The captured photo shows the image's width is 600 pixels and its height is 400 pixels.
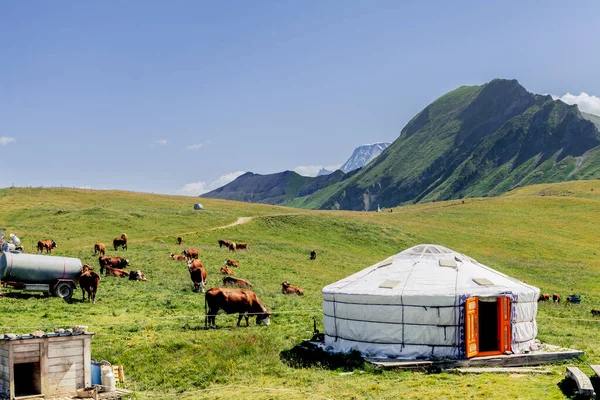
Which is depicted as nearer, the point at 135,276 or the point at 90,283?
the point at 90,283

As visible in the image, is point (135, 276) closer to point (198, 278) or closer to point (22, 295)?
point (198, 278)

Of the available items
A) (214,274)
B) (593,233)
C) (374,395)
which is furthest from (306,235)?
(374,395)

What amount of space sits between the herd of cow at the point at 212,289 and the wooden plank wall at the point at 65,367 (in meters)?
6.84

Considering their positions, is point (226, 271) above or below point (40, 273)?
below

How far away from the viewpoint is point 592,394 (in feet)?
42.3

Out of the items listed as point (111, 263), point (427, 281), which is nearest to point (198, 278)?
point (111, 263)

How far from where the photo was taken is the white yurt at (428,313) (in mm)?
17031

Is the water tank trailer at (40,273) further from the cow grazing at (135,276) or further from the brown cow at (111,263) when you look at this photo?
the brown cow at (111,263)

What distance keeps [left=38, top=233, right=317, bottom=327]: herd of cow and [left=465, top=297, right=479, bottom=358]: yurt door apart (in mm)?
7523

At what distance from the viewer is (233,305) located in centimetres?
2155

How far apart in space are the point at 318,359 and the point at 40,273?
41.6ft

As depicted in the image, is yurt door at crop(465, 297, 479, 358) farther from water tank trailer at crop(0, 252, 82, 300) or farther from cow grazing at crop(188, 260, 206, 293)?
water tank trailer at crop(0, 252, 82, 300)

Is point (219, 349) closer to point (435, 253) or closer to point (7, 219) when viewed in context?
point (435, 253)

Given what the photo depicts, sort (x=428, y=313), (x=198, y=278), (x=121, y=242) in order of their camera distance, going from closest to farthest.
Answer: (x=428, y=313) → (x=198, y=278) → (x=121, y=242)
